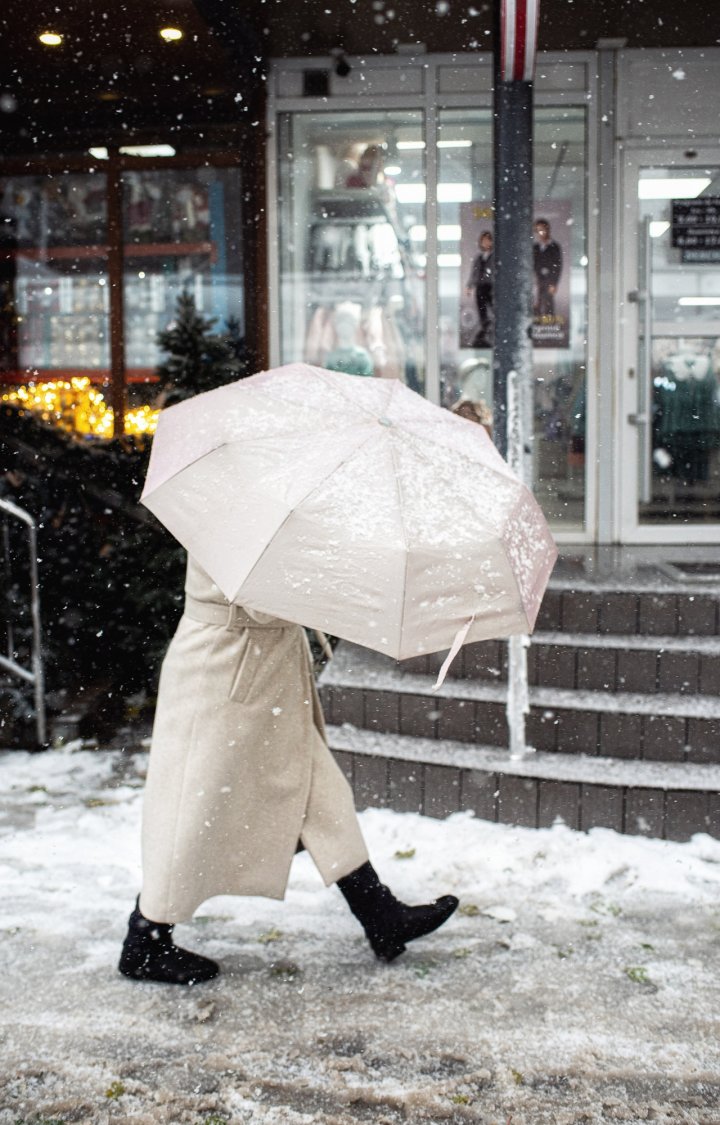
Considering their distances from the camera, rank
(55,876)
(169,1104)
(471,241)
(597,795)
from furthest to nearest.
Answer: (471,241), (597,795), (55,876), (169,1104)

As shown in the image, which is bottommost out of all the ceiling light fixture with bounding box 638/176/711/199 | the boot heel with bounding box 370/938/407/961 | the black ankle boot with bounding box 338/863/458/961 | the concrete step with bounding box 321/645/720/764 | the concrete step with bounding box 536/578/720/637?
the boot heel with bounding box 370/938/407/961

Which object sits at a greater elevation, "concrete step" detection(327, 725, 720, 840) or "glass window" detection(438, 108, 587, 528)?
"glass window" detection(438, 108, 587, 528)

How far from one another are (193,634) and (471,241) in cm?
607

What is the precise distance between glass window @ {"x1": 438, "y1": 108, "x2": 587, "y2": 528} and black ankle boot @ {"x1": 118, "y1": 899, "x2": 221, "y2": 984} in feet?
18.6

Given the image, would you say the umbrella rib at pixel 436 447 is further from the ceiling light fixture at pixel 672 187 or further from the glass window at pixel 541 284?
the ceiling light fixture at pixel 672 187

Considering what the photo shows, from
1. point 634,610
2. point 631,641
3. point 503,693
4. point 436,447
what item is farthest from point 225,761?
point 634,610

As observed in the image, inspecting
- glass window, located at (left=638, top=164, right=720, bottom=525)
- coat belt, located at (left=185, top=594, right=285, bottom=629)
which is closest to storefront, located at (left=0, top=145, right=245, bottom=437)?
glass window, located at (left=638, top=164, right=720, bottom=525)

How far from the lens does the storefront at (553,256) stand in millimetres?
8375

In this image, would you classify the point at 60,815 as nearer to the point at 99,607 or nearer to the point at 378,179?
the point at 99,607

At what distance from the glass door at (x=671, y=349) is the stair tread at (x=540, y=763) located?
3804mm

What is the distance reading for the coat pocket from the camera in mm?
3352

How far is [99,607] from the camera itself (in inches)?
289

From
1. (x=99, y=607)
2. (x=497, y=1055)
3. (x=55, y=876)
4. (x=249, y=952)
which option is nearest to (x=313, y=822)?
(x=249, y=952)

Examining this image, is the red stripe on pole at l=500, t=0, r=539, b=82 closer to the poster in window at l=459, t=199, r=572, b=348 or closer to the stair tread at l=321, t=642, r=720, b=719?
the stair tread at l=321, t=642, r=720, b=719
